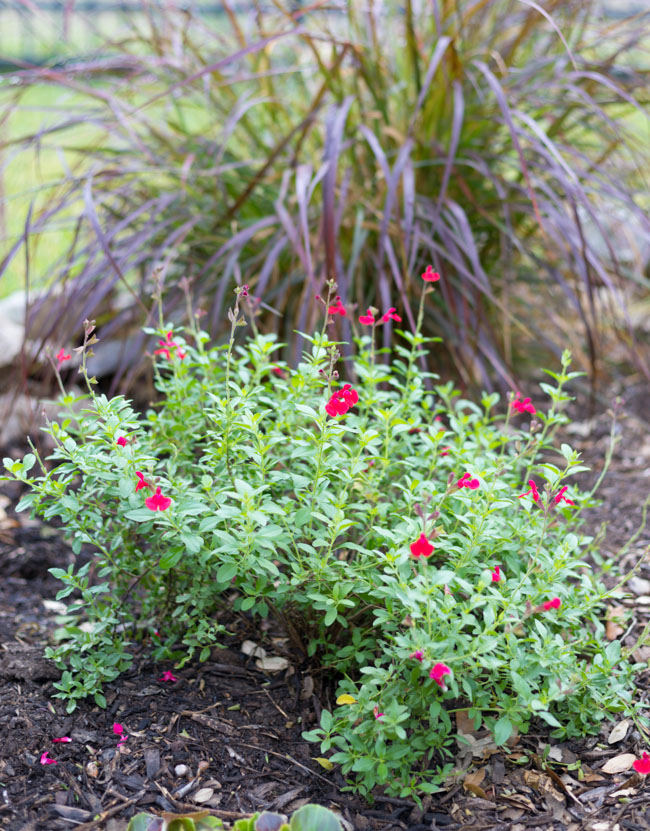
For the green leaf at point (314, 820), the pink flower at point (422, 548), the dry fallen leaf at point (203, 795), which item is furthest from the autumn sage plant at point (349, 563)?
the dry fallen leaf at point (203, 795)

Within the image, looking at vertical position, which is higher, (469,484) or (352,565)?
(469,484)

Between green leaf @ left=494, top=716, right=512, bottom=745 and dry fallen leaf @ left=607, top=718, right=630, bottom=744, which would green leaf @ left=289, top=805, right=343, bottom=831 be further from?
dry fallen leaf @ left=607, top=718, right=630, bottom=744

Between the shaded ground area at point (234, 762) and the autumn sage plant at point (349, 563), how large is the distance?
0.05m

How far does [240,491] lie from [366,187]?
1.82 m

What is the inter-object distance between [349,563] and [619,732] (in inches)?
24.8

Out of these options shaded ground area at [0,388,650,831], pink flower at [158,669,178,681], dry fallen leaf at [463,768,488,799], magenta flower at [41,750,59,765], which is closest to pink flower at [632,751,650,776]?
shaded ground area at [0,388,650,831]

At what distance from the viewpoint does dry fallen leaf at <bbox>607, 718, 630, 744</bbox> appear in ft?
4.84

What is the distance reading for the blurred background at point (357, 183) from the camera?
230cm

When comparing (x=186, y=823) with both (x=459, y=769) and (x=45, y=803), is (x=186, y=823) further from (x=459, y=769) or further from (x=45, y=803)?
(x=459, y=769)

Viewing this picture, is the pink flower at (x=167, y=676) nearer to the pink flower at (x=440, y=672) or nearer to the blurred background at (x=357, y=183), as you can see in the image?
the pink flower at (x=440, y=672)

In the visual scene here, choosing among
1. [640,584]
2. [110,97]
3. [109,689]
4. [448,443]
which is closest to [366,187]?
[110,97]

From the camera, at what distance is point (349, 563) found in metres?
1.47

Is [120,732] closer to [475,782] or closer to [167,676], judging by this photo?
[167,676]

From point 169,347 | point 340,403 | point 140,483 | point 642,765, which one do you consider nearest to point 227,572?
point 140,483
